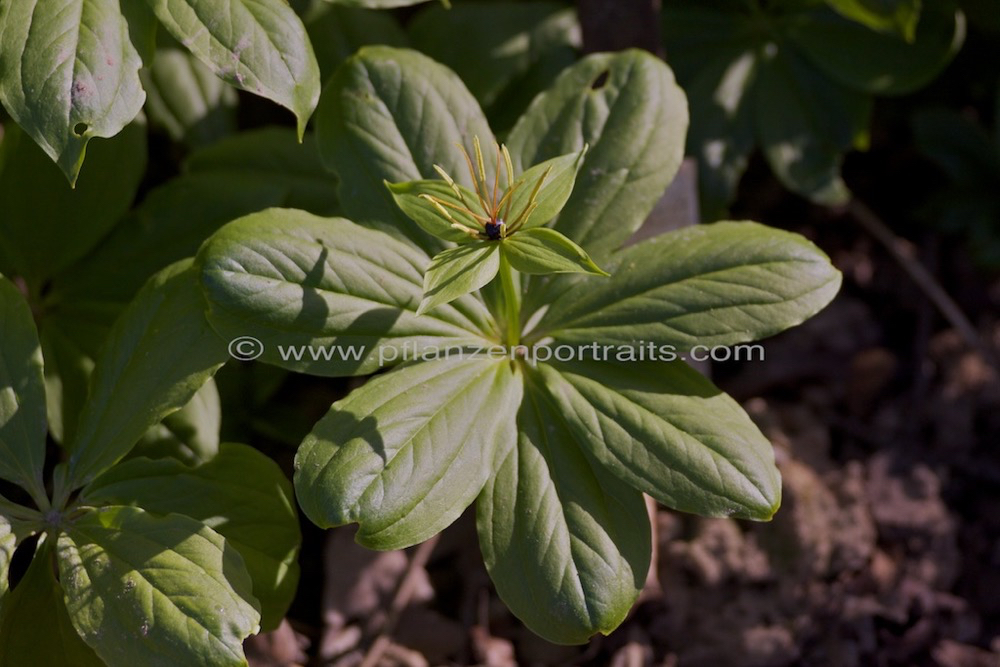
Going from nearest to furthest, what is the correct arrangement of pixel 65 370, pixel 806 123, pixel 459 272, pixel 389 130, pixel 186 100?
pixel 459 272 < pixel 389 130 < pixel 65 370 < pixel 186 100 < pixel 806 123

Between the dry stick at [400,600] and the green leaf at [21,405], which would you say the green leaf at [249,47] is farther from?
the dry stick at [400,600]

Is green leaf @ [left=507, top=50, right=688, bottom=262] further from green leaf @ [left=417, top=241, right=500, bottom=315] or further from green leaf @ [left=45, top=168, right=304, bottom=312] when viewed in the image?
green leaf @ [left=45, top=168, right=304, bottom=312]

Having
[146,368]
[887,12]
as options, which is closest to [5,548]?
[146,368]

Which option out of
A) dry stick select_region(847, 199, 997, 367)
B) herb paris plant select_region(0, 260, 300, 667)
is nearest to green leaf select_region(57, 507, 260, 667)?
herb paris plant select_region(0, 260, 300, 667)

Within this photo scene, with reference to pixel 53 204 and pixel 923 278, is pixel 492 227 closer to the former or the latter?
pixel 53 204

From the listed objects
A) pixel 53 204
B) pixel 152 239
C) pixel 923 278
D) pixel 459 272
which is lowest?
pixel 923 278

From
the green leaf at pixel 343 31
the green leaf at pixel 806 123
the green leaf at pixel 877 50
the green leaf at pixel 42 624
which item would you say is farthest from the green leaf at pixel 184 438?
the green leaf at pixel 877 50

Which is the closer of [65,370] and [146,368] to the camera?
[146,368]
